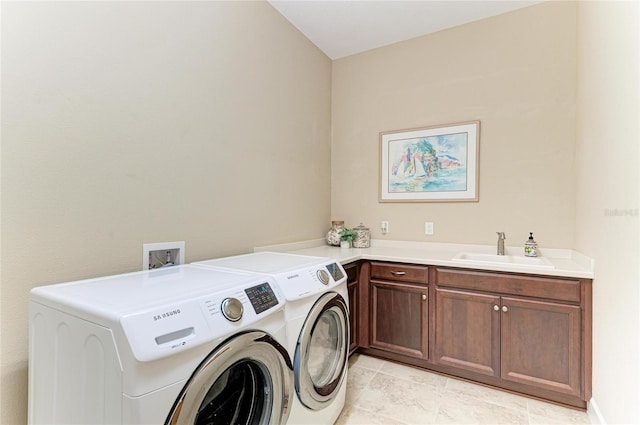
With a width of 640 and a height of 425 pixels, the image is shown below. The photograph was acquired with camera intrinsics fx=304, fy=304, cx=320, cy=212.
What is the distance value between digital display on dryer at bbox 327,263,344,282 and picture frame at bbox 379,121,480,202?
4.47 ft

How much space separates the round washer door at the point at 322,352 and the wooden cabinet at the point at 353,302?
561mm

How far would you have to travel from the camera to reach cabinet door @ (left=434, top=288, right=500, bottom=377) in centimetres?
202

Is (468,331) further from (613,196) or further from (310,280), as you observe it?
(310,280)

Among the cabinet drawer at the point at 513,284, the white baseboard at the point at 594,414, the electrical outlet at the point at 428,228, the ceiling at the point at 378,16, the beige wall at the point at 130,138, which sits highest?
the ceiling at the point at 378,16

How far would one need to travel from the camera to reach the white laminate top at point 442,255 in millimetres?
1870

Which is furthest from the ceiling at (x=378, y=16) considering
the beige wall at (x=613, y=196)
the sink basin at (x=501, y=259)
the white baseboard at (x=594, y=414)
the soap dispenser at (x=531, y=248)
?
the white baseboard at (x=594, y=414)

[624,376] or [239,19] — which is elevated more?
[239,19]

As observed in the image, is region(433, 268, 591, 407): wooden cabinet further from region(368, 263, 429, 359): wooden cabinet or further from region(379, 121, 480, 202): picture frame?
region(379, 121, 480, 202): picture frame

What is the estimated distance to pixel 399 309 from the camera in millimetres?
2324

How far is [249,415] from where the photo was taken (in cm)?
119

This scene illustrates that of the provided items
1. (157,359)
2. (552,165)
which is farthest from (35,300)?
(552,165)

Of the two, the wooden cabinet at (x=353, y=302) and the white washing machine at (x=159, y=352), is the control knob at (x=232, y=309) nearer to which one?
the white washing machine at (x=159, y=352)

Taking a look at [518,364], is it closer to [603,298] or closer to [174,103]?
[603,298]

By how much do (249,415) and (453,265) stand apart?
62.1 inches
